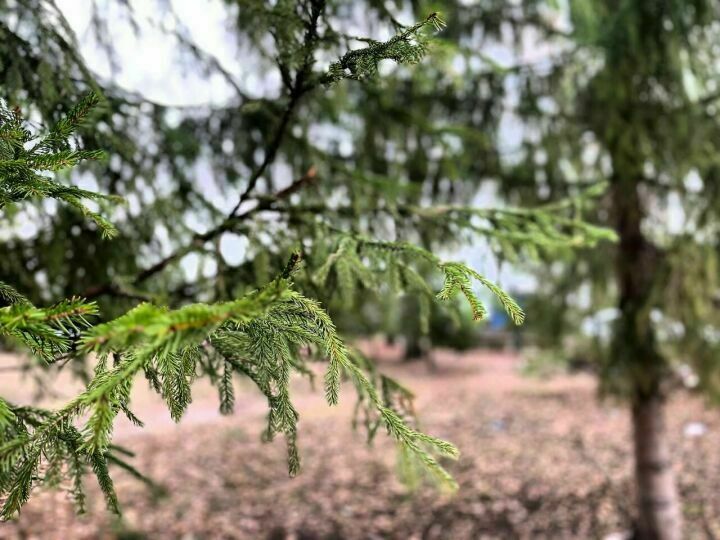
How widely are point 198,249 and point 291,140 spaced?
3.17 feet

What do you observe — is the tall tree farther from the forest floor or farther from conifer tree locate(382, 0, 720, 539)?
the forest floor

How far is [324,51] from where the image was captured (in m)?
1.99

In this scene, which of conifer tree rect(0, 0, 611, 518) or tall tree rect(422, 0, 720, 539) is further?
tall tree rect(422, 0, 720, 539)

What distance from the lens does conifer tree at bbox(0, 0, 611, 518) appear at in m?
1.04

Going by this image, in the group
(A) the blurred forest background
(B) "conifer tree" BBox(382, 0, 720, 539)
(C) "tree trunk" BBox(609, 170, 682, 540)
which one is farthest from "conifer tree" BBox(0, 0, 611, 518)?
(C) "tree trunk" BBox(609, 170, 682, 540)

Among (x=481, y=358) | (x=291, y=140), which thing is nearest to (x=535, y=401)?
(x=481, y=358)

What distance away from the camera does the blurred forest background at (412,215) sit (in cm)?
221

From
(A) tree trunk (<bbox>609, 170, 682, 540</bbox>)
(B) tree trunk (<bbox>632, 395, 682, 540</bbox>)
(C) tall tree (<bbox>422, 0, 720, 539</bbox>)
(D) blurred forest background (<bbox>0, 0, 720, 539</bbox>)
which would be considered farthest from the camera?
(B) tree trunk (<bbox>632, 395, 682, 540</bbox>)

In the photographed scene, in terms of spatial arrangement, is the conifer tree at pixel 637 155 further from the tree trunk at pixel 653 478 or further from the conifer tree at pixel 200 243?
the conifer tree at pixel 200 243

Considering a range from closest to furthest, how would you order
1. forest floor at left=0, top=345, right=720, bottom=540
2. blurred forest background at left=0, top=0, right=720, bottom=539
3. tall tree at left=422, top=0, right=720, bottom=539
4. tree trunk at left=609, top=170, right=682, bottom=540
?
1. blurred forest background at left=0, top=0, right=720, bottom=539
2. tall tree at left=422, top=0, right=720, bottom=539
3. tree trunk at left=609, top=170, right=682, bottom=540
4. forest floor at left=0, top=345, right=720, bottom=540

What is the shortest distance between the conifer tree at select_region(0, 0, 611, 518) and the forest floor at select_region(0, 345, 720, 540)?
179 cm

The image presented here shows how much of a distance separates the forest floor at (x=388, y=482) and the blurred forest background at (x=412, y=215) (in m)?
0.05

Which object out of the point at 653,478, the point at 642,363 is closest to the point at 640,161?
the point at 642,363

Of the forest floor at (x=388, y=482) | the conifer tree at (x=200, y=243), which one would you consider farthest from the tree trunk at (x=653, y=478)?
the conifer tree at (x=200, y=243)
